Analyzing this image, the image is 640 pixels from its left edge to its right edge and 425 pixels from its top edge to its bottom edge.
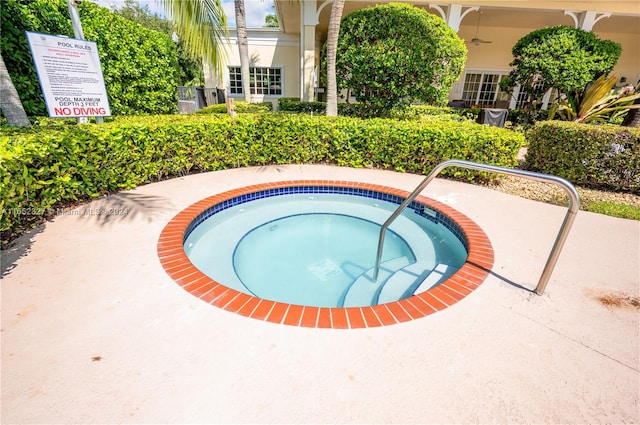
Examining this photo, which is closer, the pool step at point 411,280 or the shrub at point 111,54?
the pool step at point 411,280

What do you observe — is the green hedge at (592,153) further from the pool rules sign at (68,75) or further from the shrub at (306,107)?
the pool rules sign at (68,75)

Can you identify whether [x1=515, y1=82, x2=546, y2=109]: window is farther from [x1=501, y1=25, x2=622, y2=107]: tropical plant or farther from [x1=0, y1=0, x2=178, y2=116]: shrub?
[x1=0, y1=0, x2=178, y2=116]: shrub

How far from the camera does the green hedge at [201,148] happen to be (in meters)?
3.62

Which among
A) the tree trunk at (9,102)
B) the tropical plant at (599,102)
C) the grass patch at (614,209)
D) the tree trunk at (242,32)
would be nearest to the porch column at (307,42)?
the tree trunk at (242,32)

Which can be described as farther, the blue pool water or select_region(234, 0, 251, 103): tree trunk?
select_region(234, 0, 251, 103): tree trunk

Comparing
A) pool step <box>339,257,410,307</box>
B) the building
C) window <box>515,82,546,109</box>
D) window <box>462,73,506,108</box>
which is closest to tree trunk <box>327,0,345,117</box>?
pool step <box>339,257,410,307</box>

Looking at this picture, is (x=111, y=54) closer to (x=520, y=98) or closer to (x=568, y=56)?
(x=568, y=56)

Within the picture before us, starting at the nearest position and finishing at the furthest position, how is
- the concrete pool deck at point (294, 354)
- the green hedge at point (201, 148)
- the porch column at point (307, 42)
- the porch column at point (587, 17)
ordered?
the concrete pool deck at point (294, 354) < the green hedge at point (201, 148) < the porch column at point (307, 42) < the porch column at point (587, 17)

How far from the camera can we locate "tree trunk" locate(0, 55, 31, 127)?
160 inches

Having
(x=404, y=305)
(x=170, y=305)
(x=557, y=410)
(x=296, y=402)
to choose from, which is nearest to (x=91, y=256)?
(x=170, y=305)

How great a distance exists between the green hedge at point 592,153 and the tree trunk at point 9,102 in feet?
31.5

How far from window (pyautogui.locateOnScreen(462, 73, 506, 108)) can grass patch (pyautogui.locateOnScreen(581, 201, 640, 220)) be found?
1387cm

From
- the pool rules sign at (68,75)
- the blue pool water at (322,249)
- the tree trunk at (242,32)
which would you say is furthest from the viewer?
the tree trunk at (242,32)

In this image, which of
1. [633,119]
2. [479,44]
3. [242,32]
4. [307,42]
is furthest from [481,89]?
[242,32]
